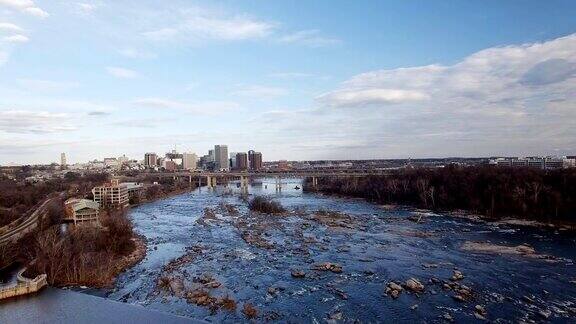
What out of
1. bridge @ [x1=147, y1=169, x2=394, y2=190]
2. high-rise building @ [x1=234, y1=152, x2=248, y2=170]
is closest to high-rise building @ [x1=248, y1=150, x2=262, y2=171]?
high-rise building @ [x1=234, y1=152, x2=248, y2=170]

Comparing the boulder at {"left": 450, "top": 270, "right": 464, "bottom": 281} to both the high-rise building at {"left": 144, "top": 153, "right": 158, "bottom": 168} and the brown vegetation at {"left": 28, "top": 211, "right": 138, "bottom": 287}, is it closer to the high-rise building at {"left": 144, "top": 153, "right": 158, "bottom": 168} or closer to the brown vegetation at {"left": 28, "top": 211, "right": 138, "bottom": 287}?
the brown vegetation at {"left": 28, "top": 211, "right": 138, "bottom": 287}

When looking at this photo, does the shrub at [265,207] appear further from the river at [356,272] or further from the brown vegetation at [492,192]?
the brown vegetation at [492,192]

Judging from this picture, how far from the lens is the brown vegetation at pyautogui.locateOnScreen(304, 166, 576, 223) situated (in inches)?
1189

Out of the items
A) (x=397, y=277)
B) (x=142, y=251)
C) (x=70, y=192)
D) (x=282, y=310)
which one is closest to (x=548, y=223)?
(x=397, y=277)

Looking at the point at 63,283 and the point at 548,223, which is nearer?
the point at 63,283

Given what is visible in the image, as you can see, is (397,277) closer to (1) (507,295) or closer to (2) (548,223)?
(1) (507,295)

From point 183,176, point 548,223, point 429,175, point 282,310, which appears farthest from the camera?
point 183,176

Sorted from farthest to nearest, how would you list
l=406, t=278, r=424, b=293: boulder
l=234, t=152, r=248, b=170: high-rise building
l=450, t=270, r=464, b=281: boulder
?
l=234, t=152, r=248, b=170: high-rise building
l=450, t=270, r=464, b=281: boulder
l=406, t=278, r=424, b=293: boulder

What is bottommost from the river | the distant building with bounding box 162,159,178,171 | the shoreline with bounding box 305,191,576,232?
the river

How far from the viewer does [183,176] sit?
81375 millimetres

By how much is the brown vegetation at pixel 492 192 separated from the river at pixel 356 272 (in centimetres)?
464

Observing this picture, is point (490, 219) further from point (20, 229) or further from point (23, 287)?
point (20, 229)

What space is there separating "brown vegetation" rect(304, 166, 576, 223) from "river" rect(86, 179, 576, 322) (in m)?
4.64

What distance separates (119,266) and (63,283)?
8.25 feet
